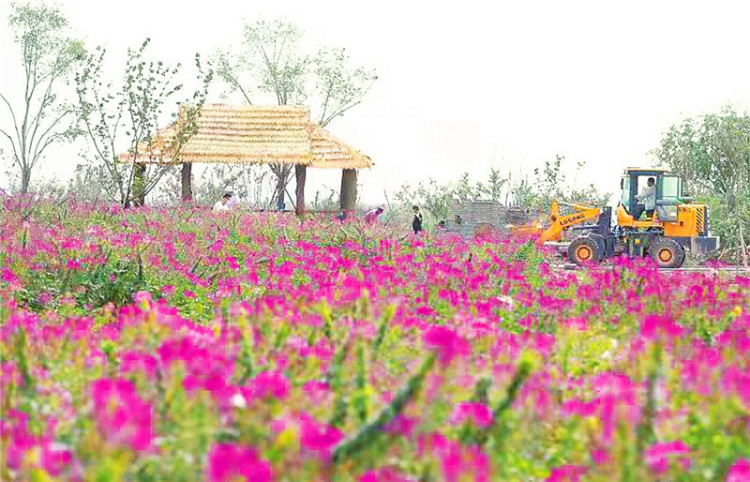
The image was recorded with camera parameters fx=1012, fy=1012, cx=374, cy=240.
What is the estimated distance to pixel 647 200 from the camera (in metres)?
21.5

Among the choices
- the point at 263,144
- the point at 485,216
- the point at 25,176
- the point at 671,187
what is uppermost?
the point at 263,144

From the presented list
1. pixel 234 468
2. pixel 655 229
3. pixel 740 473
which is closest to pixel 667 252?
pixel 655 229

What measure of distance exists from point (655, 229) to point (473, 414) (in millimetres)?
19268

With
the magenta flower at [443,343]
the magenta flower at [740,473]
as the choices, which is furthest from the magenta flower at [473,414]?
the magenta flower at [740,473]

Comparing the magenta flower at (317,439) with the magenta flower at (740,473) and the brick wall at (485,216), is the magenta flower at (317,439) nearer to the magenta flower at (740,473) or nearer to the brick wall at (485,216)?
the magenta flower at (740,473)

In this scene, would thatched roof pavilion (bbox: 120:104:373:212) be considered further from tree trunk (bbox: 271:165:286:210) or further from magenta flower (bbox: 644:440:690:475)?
magenta flower (bbox: 644:440:690:475)

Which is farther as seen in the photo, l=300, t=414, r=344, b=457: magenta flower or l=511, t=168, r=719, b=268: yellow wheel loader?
l=511, t=168, r=719, b=268: yellow wheel loader

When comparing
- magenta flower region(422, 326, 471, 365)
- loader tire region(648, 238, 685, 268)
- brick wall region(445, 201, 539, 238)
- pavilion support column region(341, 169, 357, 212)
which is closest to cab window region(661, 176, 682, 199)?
loader tire region(648, 238, 685, 268)

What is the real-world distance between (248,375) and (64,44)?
39.6 metres

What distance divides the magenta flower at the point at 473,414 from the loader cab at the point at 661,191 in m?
18.8

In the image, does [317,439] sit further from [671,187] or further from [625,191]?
[671,187]

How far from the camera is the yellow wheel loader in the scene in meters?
21.5

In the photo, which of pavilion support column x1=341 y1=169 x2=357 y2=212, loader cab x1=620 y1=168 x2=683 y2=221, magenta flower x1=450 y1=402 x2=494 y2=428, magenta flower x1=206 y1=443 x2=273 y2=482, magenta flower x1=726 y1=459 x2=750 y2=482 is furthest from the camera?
pavilion support column x1=341 y1=169 x2=357 y2=212

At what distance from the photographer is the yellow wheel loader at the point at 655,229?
21.5 metres
